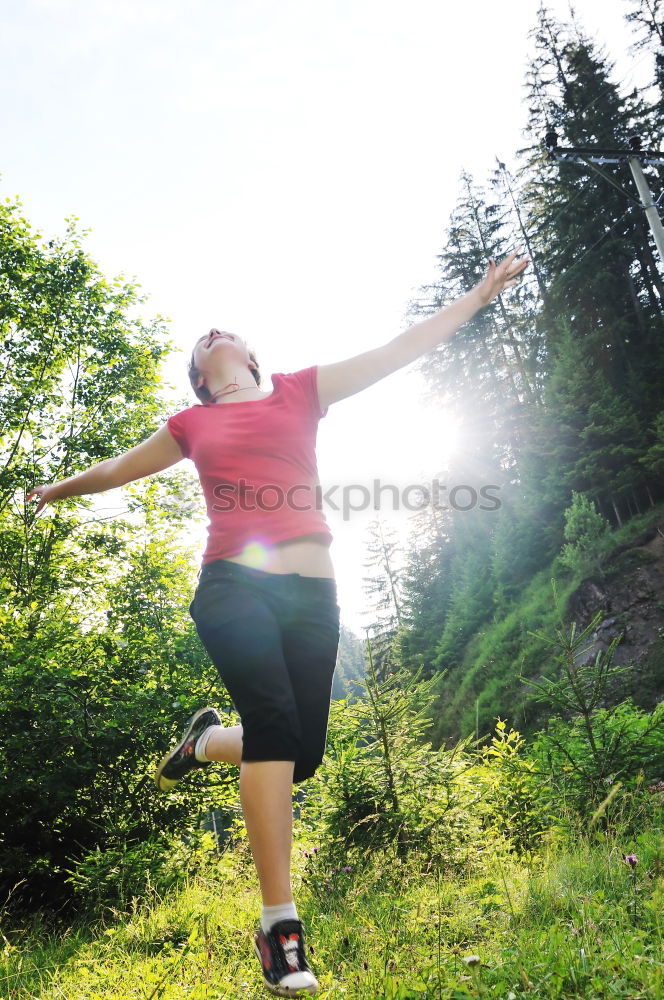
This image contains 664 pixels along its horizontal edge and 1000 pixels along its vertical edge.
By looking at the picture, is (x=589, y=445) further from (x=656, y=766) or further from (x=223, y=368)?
(x=223, y=368)

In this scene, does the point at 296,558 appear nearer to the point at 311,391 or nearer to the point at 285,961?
the point at 311,391

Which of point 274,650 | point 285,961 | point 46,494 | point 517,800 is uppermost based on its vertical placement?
point 46,494

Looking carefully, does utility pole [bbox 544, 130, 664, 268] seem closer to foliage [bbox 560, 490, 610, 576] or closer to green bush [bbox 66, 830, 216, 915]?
green bush [bbox 66, 830, 216, 915]

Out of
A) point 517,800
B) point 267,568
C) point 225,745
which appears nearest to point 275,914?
point 225,745

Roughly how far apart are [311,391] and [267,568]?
29.8 inches

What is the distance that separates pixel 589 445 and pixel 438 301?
1328 cm

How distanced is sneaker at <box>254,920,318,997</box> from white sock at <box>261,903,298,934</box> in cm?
1

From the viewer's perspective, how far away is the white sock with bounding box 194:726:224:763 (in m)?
2.48

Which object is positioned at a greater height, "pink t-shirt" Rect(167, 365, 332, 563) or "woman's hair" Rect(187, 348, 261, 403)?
"woman's hair" Rect(187, 348, 261, 403)

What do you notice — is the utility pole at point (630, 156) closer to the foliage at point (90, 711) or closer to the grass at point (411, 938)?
the foliage at point (90, 711)

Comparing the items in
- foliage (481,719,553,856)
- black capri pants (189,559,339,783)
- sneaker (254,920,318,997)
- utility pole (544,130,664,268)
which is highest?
utility pole (544,130,664,268)

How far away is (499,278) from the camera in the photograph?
2.54 meters

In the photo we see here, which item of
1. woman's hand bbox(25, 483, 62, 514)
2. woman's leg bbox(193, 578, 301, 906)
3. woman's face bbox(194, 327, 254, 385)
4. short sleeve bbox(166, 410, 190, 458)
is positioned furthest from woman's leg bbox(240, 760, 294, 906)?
woman's face bbox(194, 327, 254, 385)

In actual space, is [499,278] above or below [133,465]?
above
